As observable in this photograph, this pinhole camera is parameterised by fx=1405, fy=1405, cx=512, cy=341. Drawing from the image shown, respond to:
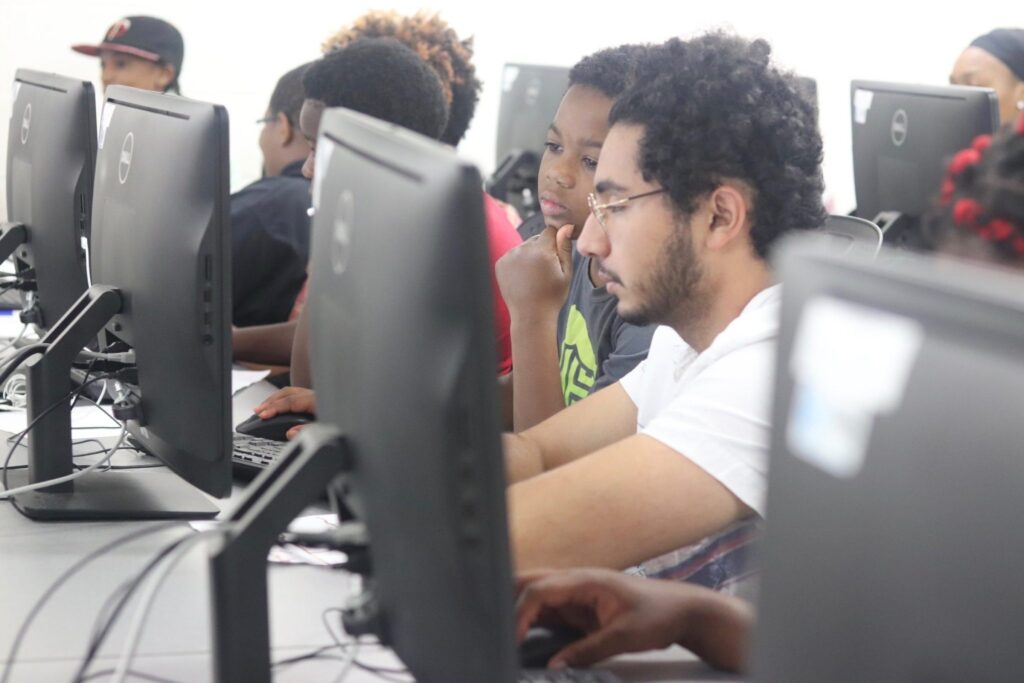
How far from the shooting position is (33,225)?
1908mm

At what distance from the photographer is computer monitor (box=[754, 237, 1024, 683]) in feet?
1.57

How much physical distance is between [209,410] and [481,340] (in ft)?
2.29

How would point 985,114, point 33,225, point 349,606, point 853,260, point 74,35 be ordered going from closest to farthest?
point 853,260
point 349,606
point 33,225
point 985,114
point 74,35

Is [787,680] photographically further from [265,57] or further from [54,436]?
[265,57]

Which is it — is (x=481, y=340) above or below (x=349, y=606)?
above

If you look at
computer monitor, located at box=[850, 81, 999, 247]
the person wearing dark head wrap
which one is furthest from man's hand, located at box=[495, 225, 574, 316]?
the person wearing dark head wrap

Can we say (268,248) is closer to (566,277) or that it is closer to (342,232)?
(566,277)

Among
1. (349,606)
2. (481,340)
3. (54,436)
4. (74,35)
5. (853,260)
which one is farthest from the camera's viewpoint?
(74,35)

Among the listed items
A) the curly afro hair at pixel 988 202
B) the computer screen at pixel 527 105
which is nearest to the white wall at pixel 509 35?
the computer screen at pixel 527 105

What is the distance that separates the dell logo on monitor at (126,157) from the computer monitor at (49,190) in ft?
0.84

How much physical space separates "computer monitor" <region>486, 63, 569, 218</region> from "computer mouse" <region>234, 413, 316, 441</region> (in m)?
2.05

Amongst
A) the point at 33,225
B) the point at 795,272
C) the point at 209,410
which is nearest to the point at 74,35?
the point at 33,225

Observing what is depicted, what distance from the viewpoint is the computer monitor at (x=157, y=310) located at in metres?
1.37

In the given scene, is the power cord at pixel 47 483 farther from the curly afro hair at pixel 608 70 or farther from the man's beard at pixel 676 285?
the curly afro hair at pixel 608 70
